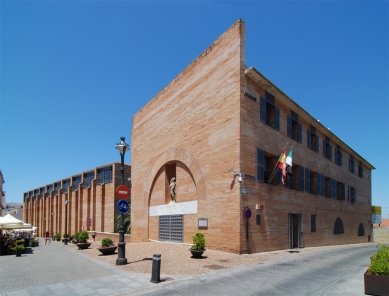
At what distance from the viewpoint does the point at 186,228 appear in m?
19.4

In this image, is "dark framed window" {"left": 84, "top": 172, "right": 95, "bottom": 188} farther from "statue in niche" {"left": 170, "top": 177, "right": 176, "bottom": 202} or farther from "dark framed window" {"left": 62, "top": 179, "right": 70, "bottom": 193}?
"statue in niche" {"left": 170, "top": 177, "right": 176, "bottom": 202}

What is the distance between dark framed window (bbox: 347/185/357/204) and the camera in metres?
32.6

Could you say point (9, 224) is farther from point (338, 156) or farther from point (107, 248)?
point (338, 156)

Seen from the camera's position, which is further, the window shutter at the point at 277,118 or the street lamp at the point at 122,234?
the window shutter at the point at 277,118

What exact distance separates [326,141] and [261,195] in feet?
44.4

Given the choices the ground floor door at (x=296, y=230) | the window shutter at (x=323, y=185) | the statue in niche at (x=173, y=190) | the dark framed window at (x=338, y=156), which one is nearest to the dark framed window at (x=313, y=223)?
the ground floor door at (x=296, y=230)

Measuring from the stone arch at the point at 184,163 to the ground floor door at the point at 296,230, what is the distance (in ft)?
21.5

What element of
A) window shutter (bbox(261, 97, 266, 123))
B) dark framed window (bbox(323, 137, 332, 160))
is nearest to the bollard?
window shutter (bbox(261, 97, 266, 123))

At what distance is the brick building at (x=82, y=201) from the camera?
3778 cm

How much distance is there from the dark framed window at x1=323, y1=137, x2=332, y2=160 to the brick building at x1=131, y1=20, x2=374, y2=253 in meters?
0.09

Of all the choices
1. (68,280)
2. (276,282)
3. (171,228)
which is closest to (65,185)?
(171,228)

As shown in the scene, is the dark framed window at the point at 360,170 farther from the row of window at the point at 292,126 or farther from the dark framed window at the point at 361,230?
the row of window at the point at 292,126

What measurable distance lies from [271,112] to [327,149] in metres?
11.0

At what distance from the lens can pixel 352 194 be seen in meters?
33.7
